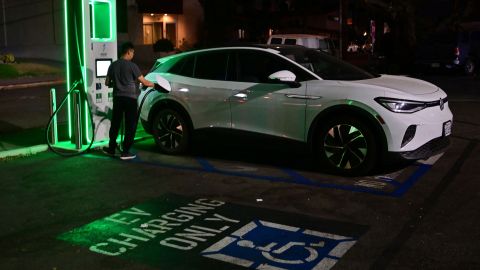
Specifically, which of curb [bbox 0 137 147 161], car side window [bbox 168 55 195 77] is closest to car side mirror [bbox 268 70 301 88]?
car side window [bbox 168 55 195 77]

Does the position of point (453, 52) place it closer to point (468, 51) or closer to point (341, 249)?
point (468, 51)

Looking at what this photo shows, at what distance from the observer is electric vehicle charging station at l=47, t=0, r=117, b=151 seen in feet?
28.4

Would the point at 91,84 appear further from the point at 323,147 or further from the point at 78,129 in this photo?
the point at 323,147

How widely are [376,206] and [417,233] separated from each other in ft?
2.87

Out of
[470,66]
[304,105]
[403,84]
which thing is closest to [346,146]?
[304,105]

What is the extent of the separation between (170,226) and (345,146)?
8.91 feet

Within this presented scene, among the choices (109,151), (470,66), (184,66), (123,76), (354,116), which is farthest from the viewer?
(470,66)

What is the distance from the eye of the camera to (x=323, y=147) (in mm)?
7312

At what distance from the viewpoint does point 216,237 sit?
5109 millimetres

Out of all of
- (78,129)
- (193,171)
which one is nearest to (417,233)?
(193,171)

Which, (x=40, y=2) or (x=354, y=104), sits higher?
(x=40, y=2)

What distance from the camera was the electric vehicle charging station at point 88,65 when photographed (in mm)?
8656

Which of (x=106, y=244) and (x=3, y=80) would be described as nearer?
(x=106, y=244)

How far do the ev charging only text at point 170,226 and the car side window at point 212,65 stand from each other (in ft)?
8.38
